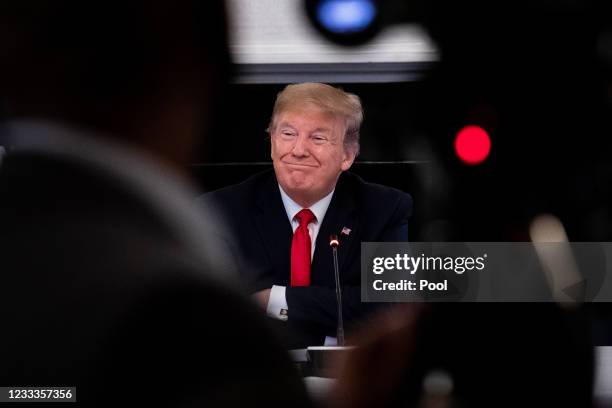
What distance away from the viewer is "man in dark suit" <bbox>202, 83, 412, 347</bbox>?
138 centimetres

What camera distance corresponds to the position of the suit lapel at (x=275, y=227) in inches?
56.2

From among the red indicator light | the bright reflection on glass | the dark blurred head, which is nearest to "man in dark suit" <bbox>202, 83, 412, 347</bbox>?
the red indicator light

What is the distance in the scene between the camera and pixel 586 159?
5.23 ft

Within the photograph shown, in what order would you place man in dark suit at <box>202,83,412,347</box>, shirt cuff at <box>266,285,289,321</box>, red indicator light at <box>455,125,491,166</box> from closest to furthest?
shirt cuff at <box>266,285,289,321</box>
man in dark suit at <box>202,83,412,347</box>
red indicator light at <box>455,125,491,166</box>

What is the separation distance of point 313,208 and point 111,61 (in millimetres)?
1043

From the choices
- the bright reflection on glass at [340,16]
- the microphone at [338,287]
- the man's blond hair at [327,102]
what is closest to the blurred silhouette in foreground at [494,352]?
the microphone at [338,287]

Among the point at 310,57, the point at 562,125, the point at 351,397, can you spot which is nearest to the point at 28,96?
the point at 351,397

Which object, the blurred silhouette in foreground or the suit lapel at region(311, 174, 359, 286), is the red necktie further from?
the blurred silhouette in foreground

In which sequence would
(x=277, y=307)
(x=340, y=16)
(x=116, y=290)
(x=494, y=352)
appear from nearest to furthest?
(x=116, y=290)
(x=277, y=307)
(x=340, y=16)
(x=494, y=352)

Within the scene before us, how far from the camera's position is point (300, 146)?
4.74ft

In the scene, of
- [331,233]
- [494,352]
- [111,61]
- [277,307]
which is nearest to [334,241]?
[331,233]

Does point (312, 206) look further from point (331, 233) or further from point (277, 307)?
point (277, 307)

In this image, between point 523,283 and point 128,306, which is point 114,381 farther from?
point 523,283

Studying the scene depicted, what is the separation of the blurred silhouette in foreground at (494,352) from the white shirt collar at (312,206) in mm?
197
